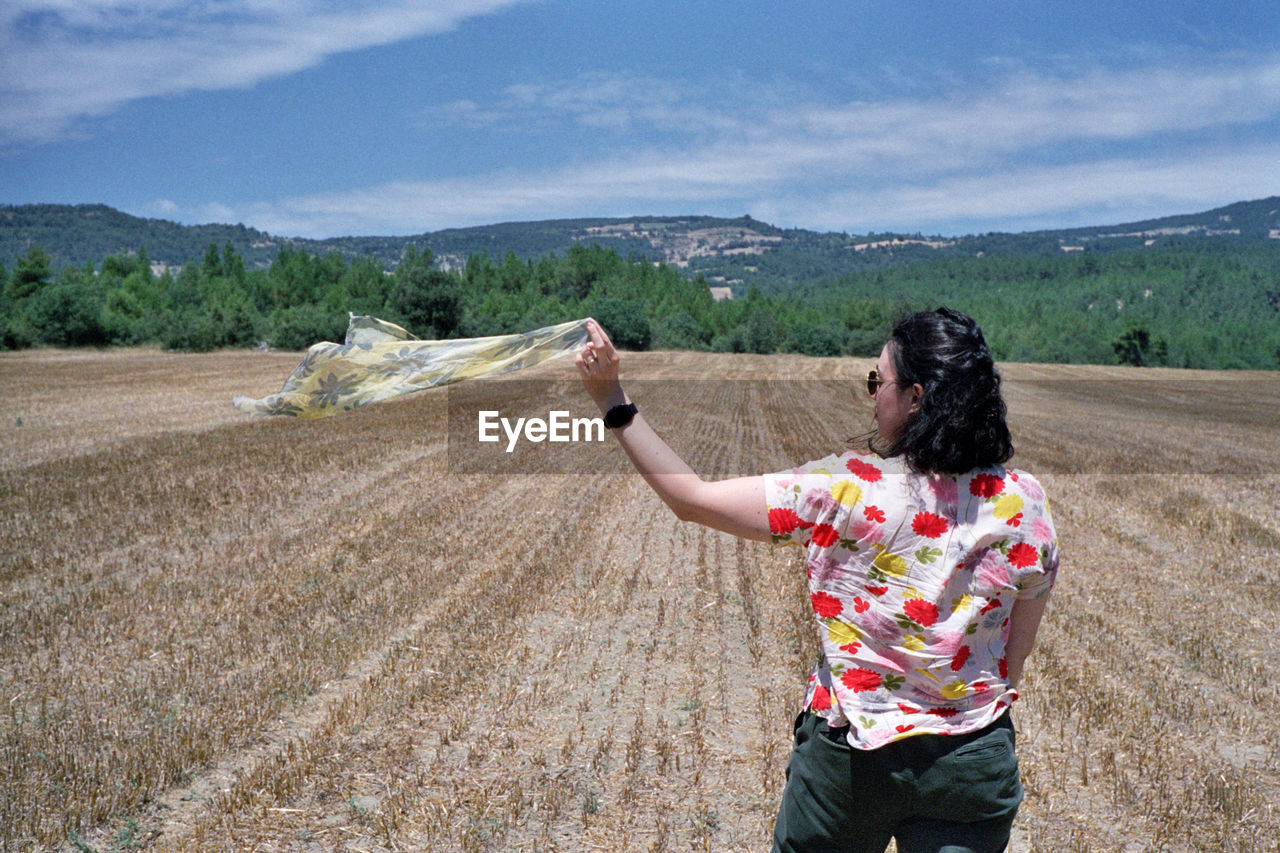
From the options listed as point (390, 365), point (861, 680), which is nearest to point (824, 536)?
point (861, 680)

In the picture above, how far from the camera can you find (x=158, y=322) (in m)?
69.1

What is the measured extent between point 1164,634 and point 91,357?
2288 inches

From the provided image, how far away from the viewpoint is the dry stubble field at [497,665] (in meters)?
→ 4.90

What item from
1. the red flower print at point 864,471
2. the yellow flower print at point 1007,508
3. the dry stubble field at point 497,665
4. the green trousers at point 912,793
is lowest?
the dry stubble field at point 497,665

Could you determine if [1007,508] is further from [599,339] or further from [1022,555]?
[599,339]

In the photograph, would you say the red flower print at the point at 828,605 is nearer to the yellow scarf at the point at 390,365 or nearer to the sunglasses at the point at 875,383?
the sunglasses at the point at 875,383

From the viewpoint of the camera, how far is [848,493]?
235cm

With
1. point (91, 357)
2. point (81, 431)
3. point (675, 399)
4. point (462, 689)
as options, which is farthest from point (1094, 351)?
point (462, 689)

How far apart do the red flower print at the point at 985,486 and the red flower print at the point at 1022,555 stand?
14cm

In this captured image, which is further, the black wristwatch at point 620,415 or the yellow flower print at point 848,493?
the black wristwatch at point 620,415

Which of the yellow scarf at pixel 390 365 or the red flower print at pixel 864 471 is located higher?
the yellow scarf at pixel 390 365

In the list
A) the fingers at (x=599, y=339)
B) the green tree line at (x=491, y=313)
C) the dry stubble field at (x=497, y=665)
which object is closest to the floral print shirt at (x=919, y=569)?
the fingers at (x=599, y=339)

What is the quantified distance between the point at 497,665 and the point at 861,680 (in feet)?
16.6

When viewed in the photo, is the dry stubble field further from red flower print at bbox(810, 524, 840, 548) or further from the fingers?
the fingers
